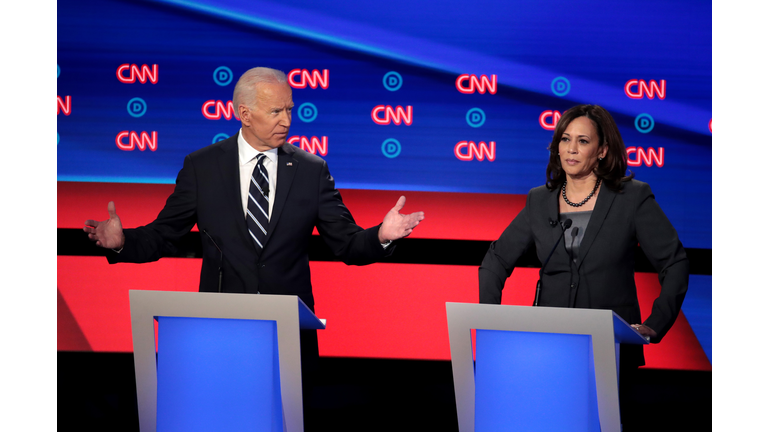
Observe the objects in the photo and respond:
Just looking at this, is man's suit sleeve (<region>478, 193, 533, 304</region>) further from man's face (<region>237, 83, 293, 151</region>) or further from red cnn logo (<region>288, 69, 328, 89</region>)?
red cnn logo (<region>288, 69, 328, 89</region>)

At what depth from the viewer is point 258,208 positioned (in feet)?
→ 8.08

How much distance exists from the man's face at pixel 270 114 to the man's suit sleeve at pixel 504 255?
907 millimetres

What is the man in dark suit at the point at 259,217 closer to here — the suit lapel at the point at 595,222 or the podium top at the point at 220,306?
the podium top at the point at 220,306

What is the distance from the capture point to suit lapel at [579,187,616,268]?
233 centimetres

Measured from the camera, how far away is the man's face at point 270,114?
2480 millimetres

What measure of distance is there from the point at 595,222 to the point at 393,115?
1.69m

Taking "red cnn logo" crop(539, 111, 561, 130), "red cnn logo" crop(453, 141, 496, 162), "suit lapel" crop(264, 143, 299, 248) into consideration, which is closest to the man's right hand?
"suit lapel" crop(264, 143, 299, 248)

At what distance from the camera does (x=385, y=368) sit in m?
3.84

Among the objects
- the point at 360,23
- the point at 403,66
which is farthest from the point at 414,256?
the point at 360,23

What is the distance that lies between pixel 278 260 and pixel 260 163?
15.3 inches

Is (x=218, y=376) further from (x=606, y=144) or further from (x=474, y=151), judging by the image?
(x=474, y=151)

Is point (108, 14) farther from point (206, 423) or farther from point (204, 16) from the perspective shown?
point (206, 423)

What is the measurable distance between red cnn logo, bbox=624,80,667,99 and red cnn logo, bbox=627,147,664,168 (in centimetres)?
28

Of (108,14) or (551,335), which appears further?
(108,14)
